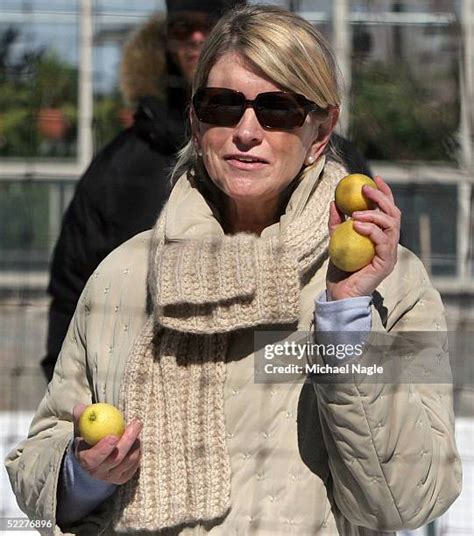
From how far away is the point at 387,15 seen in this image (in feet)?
16.6

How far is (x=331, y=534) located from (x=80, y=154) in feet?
13.2

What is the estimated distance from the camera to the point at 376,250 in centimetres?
156

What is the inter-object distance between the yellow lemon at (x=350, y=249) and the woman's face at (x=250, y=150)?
20 centimetres

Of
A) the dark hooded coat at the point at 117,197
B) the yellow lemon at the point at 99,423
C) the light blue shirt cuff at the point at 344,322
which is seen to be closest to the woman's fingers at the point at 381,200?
the light blue shirt cuff at the point at 344,322

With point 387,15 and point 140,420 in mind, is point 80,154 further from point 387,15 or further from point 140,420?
point 140,420

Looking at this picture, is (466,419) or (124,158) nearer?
(124,158)

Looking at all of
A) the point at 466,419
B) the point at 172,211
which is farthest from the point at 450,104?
the point at 172,211

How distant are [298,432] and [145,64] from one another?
5.24 feet

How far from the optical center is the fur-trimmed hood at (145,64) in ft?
9.80

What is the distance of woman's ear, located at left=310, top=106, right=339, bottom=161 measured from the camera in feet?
5.90

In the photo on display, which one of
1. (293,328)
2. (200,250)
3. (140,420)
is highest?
(200,250)

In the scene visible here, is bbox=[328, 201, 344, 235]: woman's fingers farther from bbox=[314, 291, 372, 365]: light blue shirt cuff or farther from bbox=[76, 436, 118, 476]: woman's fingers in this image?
bbox=[76, 436, 118, 476]: woman's fingers

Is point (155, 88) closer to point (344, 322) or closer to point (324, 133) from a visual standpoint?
point (324, 133)

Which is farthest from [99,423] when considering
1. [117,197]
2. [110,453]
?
[117,197]
